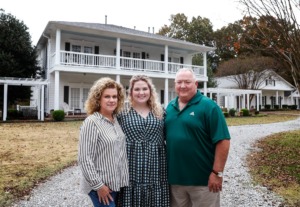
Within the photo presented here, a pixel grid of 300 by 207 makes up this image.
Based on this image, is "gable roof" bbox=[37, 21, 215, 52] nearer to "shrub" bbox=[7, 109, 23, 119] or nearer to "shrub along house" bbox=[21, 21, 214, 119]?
"shrub along house" bbox=[21, 21, 214, 119]

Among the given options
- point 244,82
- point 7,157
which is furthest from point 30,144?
point 244,82

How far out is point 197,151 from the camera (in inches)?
109

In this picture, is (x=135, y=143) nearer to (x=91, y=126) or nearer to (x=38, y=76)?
(x=91, y=126)

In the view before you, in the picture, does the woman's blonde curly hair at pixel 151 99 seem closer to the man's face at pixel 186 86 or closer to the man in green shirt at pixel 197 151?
the man in green shirt at pixel 197 151

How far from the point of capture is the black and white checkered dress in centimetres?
269

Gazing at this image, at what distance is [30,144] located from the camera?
9.53 metres

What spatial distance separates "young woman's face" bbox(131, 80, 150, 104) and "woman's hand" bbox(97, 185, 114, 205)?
890 mm

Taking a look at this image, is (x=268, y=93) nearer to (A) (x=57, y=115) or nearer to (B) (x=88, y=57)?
(B) (x=88, y=57)

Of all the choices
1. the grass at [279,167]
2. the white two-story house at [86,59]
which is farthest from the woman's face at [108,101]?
the white two-story house at [86,59]

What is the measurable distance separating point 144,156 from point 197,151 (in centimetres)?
51

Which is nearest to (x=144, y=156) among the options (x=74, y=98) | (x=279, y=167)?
(x=279, y=167)

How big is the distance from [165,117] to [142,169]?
1.95 ft

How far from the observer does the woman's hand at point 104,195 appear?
8.06 ft


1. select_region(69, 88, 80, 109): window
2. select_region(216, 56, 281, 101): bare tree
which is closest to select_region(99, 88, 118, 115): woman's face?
select_region(69, 88, 80, 109): window
